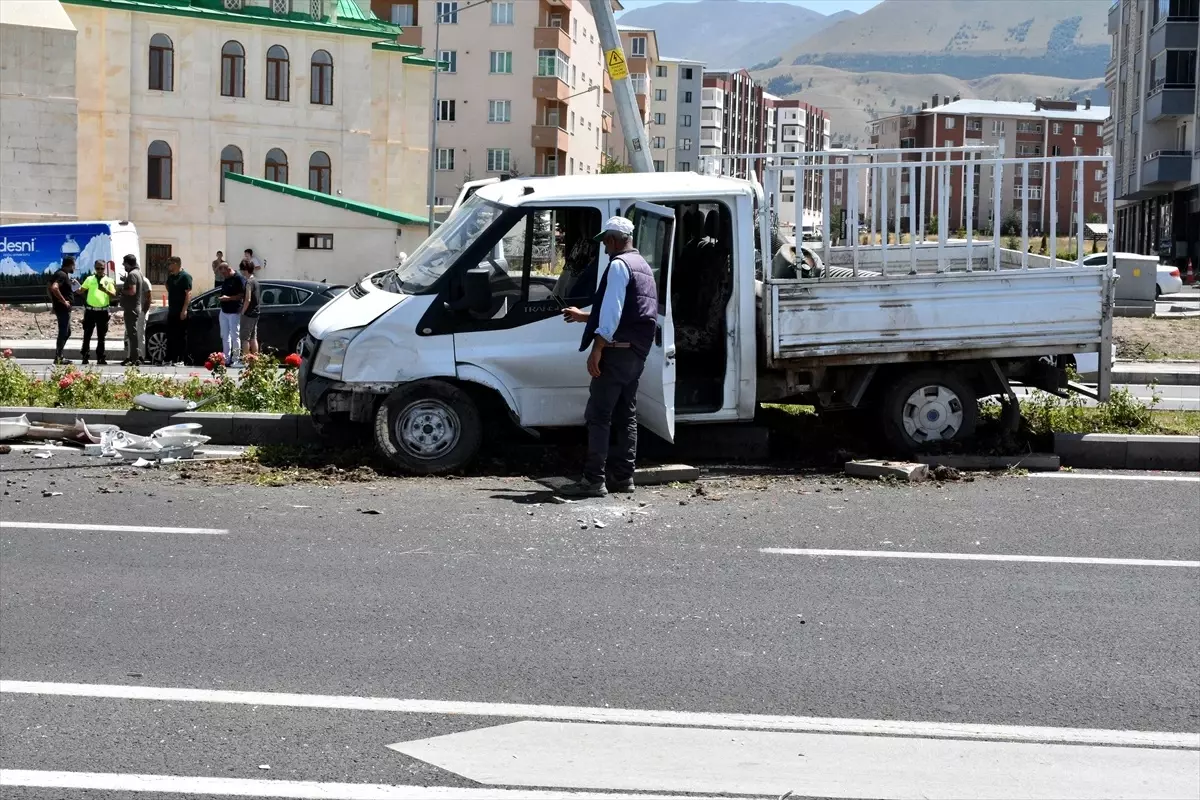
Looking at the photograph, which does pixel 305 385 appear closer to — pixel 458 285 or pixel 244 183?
pixel 458 285

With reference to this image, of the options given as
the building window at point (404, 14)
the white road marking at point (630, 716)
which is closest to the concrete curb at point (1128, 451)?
the white road marking at point (630, 716)

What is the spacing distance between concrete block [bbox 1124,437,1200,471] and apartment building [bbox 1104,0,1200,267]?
2412 inches

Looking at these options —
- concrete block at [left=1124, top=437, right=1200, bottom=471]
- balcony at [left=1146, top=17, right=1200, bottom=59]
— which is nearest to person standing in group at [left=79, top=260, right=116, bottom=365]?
concrete block at [left=1124, top=437, right=1200, bottom=471]

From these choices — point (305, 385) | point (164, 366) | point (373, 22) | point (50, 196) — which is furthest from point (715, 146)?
point (305, 385)

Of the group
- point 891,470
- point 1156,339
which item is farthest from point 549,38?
point 891,470

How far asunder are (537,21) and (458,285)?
80424 mm

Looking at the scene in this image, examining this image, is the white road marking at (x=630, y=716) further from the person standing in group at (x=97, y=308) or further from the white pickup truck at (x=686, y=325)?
the person standing in group at (x=97, y=308)

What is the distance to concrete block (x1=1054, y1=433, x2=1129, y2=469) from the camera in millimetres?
11469

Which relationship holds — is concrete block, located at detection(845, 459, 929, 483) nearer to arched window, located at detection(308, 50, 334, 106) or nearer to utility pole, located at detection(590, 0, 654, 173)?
utility pole, located at detection(590, 0, 654, 173)

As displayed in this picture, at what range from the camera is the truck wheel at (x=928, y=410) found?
37.7 ft

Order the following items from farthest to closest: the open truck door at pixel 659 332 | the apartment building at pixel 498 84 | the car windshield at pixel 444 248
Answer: the apartment building at pixel 498 84 → the car windshield at pixel 444 248 → the open truck door at pixel 659 332

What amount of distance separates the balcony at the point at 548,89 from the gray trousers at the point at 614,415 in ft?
259

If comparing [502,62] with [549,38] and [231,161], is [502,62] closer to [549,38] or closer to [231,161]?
[549,38]

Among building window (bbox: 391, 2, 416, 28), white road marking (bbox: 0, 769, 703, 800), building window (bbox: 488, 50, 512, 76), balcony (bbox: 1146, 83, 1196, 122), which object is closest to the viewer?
white road marking (bbox: 0, 769, 703, 800)
